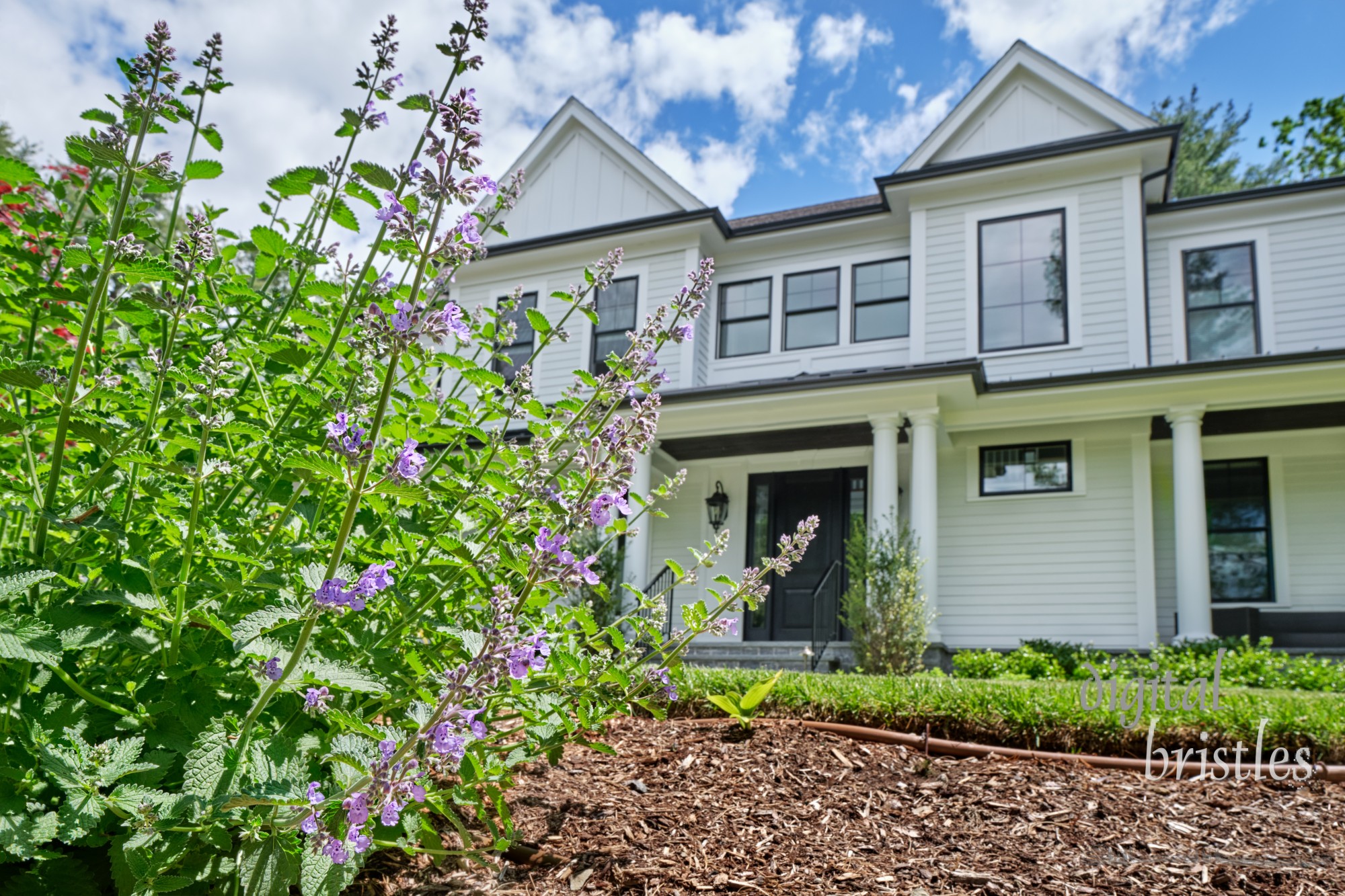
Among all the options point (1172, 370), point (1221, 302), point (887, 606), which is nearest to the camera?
point (887, 606)

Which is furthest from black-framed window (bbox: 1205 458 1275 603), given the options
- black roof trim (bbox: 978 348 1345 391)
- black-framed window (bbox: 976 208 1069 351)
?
black-framed window (bbox: 976 208 1069 351)

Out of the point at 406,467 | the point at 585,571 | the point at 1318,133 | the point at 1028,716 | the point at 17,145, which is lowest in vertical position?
the point at 1028,716

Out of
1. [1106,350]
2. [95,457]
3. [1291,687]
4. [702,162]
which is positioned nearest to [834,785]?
[95,457]

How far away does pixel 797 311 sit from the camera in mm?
12359

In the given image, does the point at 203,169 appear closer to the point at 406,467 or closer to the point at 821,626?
the point at 406,467

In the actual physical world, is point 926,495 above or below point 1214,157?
below

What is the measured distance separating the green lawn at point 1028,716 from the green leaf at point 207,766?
2.89 metres

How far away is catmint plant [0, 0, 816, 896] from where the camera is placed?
1.34 m

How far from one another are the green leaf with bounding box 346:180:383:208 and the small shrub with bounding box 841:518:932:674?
23.6ft

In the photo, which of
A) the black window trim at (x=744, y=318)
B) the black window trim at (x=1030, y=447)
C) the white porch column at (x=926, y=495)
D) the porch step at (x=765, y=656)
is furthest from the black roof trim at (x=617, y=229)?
the porch step at (x=765, y=656)

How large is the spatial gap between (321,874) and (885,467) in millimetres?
8607

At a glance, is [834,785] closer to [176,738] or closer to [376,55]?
[176,738]

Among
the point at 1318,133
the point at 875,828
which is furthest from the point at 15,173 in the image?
the point at 1318,133

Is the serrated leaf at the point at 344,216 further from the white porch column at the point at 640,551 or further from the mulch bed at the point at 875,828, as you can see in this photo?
the white porch column at the point at 640,551
